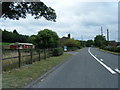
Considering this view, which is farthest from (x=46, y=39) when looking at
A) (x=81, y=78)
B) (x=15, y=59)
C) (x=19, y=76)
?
(x=81, y=78)

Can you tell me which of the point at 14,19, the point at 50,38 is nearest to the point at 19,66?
the point at 14,19

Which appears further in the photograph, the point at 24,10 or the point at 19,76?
the point at 24,10

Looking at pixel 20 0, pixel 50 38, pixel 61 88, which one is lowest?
pixel 61 88

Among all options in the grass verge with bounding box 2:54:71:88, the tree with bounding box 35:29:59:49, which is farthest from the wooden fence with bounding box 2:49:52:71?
the tree with bounding box 35:29:59:49

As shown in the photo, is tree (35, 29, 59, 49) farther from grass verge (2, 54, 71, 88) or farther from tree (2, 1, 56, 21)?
grass verge (2, 54, 71, 88)

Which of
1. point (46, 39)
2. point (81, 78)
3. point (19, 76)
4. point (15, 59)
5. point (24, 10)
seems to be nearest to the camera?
point (81, 78)

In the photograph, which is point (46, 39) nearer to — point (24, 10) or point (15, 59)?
point (24, 10)

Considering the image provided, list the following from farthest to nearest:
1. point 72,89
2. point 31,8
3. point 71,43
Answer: point 71,43, point 31,8, point 72,89

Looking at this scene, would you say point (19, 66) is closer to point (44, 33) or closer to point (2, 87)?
point (2, 87)

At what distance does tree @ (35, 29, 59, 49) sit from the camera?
130 ft

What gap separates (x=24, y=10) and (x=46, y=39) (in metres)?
23.7

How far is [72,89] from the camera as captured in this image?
650 centimetres

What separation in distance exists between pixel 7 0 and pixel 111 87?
35.5 feet

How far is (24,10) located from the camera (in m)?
17.2
